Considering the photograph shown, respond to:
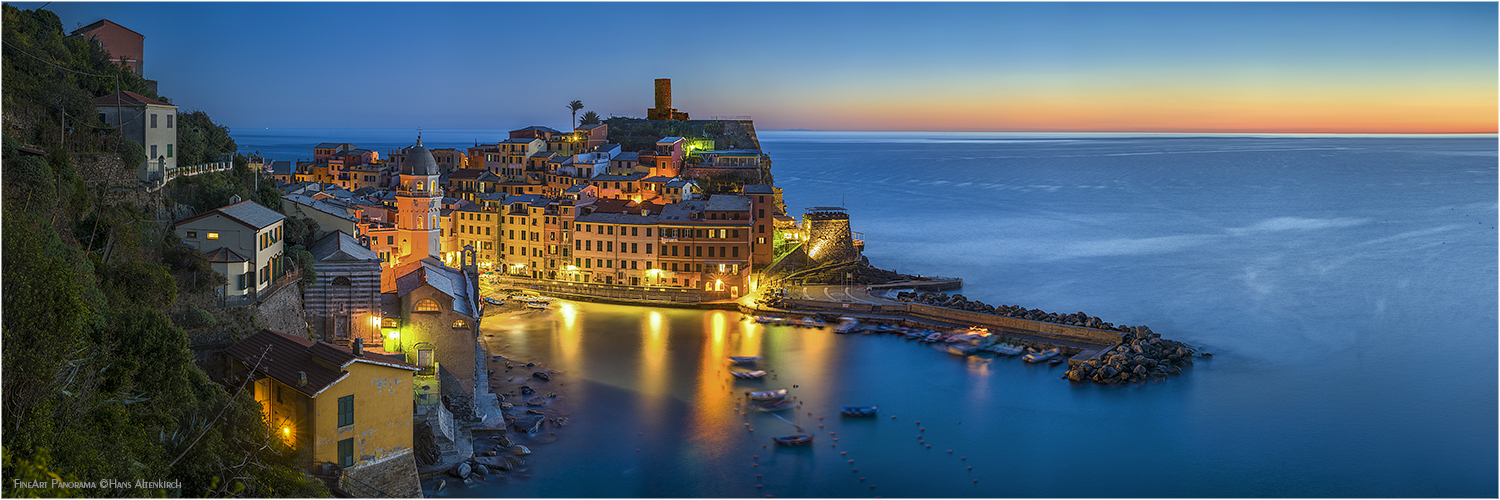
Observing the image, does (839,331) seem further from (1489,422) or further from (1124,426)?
(1489,422)

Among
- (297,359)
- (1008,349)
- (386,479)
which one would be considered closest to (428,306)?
(297,359)

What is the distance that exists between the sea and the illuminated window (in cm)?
240

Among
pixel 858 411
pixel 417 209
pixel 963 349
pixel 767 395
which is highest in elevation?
pixel 417 209

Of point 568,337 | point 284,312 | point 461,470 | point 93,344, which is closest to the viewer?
point 93,344

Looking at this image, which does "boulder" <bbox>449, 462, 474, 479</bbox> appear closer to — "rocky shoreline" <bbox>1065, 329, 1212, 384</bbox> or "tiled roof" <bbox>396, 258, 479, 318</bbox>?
"tiled roof" <bbox>396, 258, 479, 318</bbox>

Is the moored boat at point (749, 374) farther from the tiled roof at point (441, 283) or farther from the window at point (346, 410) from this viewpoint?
the window at point (346, 410)

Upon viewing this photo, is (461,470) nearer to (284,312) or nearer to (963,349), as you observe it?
(284,312)

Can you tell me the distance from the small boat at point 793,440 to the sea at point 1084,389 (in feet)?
0.47

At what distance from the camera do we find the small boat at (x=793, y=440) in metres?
15.9

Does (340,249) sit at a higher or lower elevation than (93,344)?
higher

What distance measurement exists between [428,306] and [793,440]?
5650mm

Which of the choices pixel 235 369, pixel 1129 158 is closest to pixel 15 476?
pixel 235 369

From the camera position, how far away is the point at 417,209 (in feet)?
72.6

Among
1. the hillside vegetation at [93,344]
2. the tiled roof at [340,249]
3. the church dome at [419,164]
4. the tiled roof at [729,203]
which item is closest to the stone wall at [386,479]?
the hillside vegetation at [93,344]
